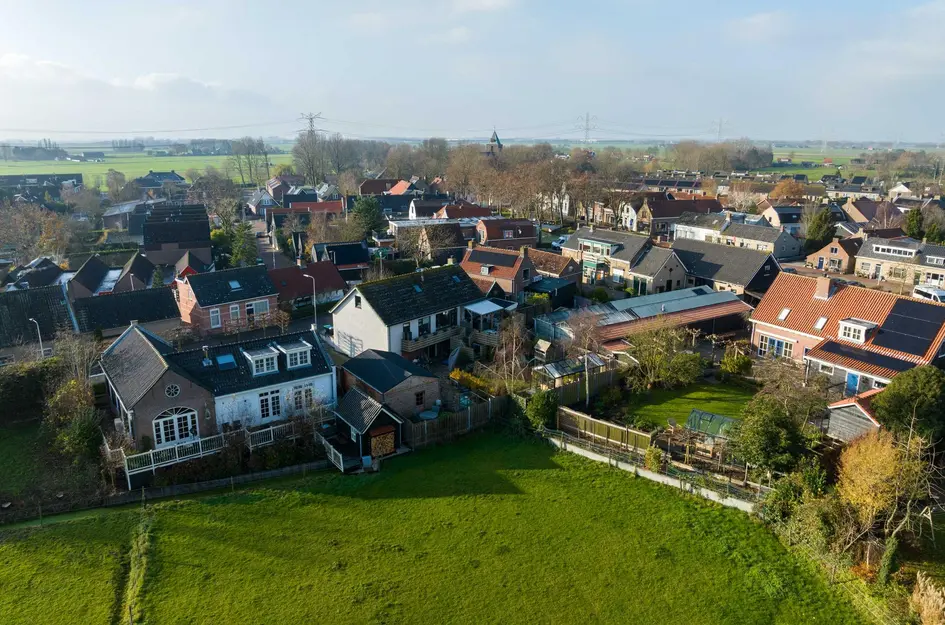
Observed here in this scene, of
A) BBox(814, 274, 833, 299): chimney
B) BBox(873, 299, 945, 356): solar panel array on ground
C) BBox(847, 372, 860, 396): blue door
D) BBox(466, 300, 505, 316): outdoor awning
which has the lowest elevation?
BBox(847, 372, 860, 396): blue door

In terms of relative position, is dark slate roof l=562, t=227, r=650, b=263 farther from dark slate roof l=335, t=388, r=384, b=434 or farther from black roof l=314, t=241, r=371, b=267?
dark slate roof l=335, t=388, r=384, b=434

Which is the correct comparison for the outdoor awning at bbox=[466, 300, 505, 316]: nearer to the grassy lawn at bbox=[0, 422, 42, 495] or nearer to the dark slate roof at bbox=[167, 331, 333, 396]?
the dark slate roof at bbox=[167, 331, 333, 396]

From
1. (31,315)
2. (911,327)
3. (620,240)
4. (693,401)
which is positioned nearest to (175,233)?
(31,315)

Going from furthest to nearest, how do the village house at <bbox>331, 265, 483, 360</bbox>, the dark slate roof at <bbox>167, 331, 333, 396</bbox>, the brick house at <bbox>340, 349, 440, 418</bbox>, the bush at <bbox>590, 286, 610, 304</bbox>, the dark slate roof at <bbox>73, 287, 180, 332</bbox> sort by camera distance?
the bush at <bbox>590, 286, 610, 304</bbox> < the dark slate roof at <bbox>73, 287, 180, 332</bbox> < the village house at <bbox>331, 265, 483, 360</bbox> < the brick house at <bbox>340, 349, 440, 418</bbox> < the dark slate roof at <bbox>167, 331, 333, 396</bbox>

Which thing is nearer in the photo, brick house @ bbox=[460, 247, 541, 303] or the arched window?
the arched window

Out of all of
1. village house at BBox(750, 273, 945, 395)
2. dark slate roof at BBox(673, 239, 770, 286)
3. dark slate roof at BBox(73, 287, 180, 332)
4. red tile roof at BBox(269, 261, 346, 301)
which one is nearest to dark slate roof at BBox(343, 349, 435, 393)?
red tile roof at BBox(269, 261, 346, 301)

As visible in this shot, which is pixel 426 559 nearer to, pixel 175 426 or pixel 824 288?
pixel 175 426

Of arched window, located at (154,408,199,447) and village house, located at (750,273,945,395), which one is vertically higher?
village house, located at (750,273,945,395)

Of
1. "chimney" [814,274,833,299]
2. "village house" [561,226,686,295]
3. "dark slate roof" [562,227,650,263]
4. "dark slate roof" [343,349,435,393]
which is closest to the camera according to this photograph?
"dark slate roof" [343,349,435,393]
